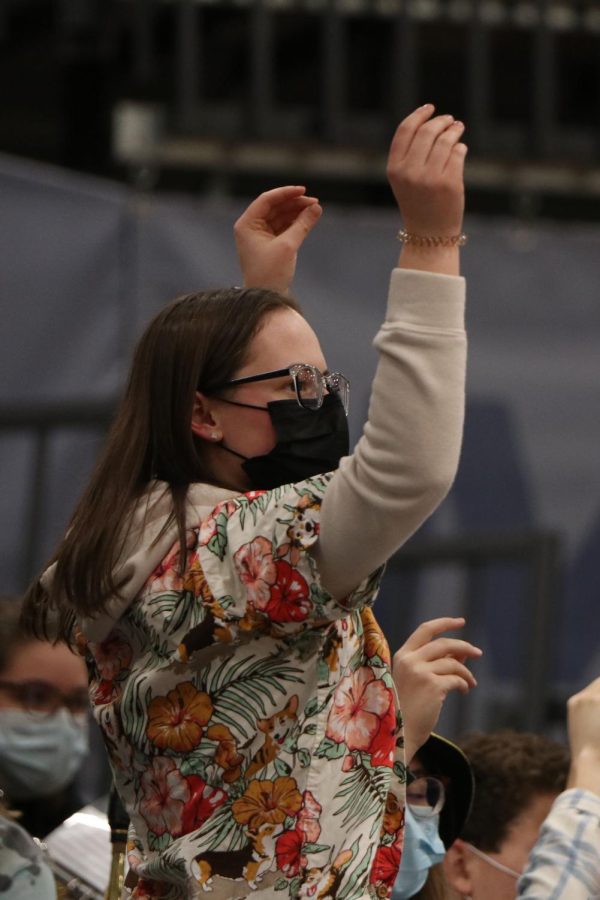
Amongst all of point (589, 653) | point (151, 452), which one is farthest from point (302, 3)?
point (151, 452)

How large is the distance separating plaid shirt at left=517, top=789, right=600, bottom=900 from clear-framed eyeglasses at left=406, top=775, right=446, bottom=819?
0.54 metres

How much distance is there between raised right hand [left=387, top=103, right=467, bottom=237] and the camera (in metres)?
1.79

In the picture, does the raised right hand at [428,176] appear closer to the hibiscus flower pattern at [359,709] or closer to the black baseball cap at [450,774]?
the hibiscus flower pattern at [359,709]

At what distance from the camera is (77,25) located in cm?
521

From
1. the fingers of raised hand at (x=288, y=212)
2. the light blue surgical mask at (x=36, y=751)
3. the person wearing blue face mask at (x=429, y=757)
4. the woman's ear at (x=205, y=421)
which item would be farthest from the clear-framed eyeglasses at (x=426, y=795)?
the light blue surgical mask at (x=36, y=751)

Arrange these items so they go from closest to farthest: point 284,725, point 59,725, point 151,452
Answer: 1. point 284,725
2. point 151,452
3. point 59,725

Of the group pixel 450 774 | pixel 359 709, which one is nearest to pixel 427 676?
pixel 359 709

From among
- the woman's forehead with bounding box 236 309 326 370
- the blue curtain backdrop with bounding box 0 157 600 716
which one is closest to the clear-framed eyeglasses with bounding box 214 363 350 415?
the woman's forehead with bounding box 236 309 326 370

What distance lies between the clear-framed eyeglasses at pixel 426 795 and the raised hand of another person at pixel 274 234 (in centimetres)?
69

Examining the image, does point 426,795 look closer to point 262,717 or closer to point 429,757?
point 429,757

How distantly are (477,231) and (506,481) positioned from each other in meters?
0.71

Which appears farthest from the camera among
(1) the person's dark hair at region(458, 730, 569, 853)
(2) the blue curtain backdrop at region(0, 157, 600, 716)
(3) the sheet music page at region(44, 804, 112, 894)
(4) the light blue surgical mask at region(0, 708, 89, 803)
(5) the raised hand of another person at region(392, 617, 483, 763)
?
(2) the blue curtain backdrop at region(0, 157, 600, 716)

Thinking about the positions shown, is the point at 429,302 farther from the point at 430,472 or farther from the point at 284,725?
the point at 284,725

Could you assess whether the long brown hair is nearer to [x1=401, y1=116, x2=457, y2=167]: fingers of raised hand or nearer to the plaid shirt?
[x1=401, y1=116, x2=457, y2=167]: fingers of raised hand
